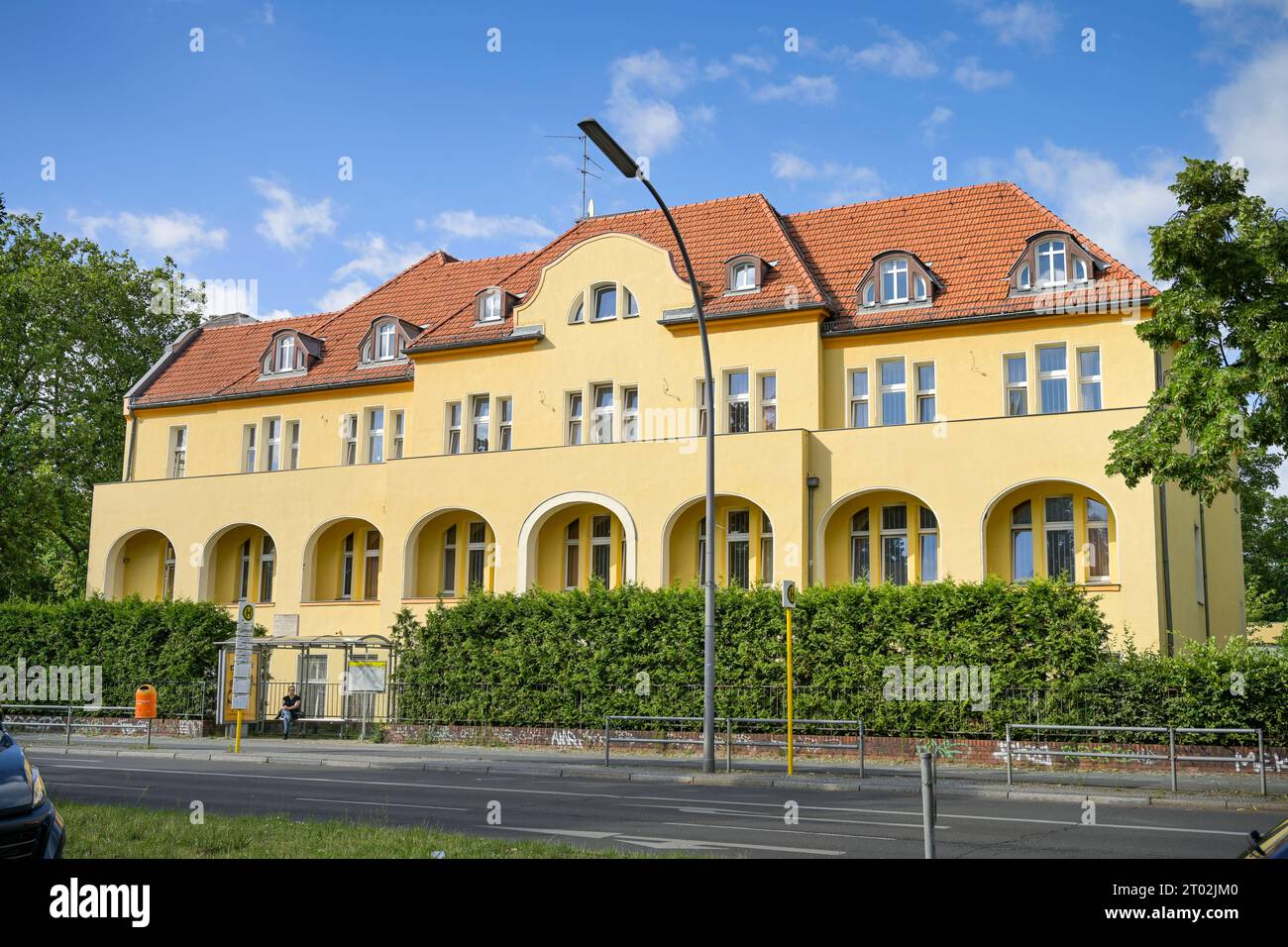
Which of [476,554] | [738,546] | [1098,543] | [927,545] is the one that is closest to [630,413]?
[738,546]

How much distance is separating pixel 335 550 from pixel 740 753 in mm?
17078

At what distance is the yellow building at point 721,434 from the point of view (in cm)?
2769

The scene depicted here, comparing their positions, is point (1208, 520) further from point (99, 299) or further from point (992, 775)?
point (99, 299)

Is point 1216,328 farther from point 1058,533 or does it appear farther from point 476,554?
point 476,554

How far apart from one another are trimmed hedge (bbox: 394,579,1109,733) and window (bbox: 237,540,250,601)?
10.4 metres

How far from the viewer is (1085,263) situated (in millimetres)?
28812

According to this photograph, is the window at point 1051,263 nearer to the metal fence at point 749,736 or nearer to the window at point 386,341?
the metal fence at point 749,736

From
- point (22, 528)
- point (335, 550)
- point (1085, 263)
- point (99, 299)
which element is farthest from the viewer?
point (99, 299)

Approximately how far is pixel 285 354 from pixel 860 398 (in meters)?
19.6

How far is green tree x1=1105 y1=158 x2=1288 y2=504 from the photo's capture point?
18250mm

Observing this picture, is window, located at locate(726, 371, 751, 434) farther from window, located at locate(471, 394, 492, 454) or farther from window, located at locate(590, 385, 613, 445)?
window, located at locate(471, 394, 492, 454)

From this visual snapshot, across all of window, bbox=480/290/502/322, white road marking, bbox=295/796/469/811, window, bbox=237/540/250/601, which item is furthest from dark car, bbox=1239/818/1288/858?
window, bbox=237/540/250/601

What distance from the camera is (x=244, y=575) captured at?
39250 mm
